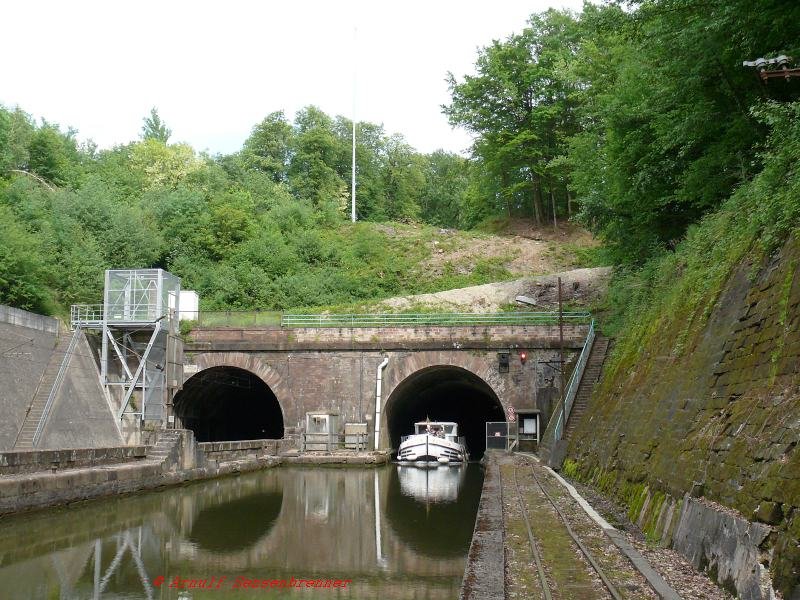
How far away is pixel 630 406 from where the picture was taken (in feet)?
51.1

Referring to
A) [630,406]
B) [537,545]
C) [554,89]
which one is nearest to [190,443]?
[630,406]

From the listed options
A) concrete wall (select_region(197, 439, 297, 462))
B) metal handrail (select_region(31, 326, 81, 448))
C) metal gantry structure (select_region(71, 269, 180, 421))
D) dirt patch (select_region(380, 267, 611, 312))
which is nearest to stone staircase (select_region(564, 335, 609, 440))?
dirt patch (select_region(380, 267, 611, 312))

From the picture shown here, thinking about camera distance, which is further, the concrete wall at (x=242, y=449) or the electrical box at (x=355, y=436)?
the electrical box at (x=355, y=436)

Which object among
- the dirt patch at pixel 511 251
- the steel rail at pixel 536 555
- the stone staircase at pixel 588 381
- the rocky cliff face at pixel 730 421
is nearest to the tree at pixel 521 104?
the dirt patch at pixel 511 251

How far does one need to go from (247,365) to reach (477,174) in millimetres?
29119

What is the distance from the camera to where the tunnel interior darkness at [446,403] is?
112 ft

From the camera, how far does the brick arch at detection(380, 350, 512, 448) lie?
31484 mm

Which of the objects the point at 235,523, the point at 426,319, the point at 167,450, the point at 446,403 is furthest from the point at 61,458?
the point at 446,403

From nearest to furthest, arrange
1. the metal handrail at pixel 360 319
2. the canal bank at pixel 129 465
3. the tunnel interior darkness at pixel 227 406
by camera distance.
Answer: the canal bank at pixel 129 465
the metal handrail at pixel 360 319
the tunnel interior darkness at pixel 227 406

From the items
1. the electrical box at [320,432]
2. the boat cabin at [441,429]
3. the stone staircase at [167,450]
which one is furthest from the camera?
the boat cabin at [441,429]

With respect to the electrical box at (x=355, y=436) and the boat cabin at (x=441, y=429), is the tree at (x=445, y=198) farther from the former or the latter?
the electrical box at (x=355, y=436)

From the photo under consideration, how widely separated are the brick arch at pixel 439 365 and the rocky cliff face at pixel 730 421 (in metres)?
15.6

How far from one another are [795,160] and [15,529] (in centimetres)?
1444

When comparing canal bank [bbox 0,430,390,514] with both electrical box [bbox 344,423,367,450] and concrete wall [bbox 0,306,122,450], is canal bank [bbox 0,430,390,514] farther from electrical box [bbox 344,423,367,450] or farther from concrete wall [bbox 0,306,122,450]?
concrete wall [bbox 0,306,122,450]
